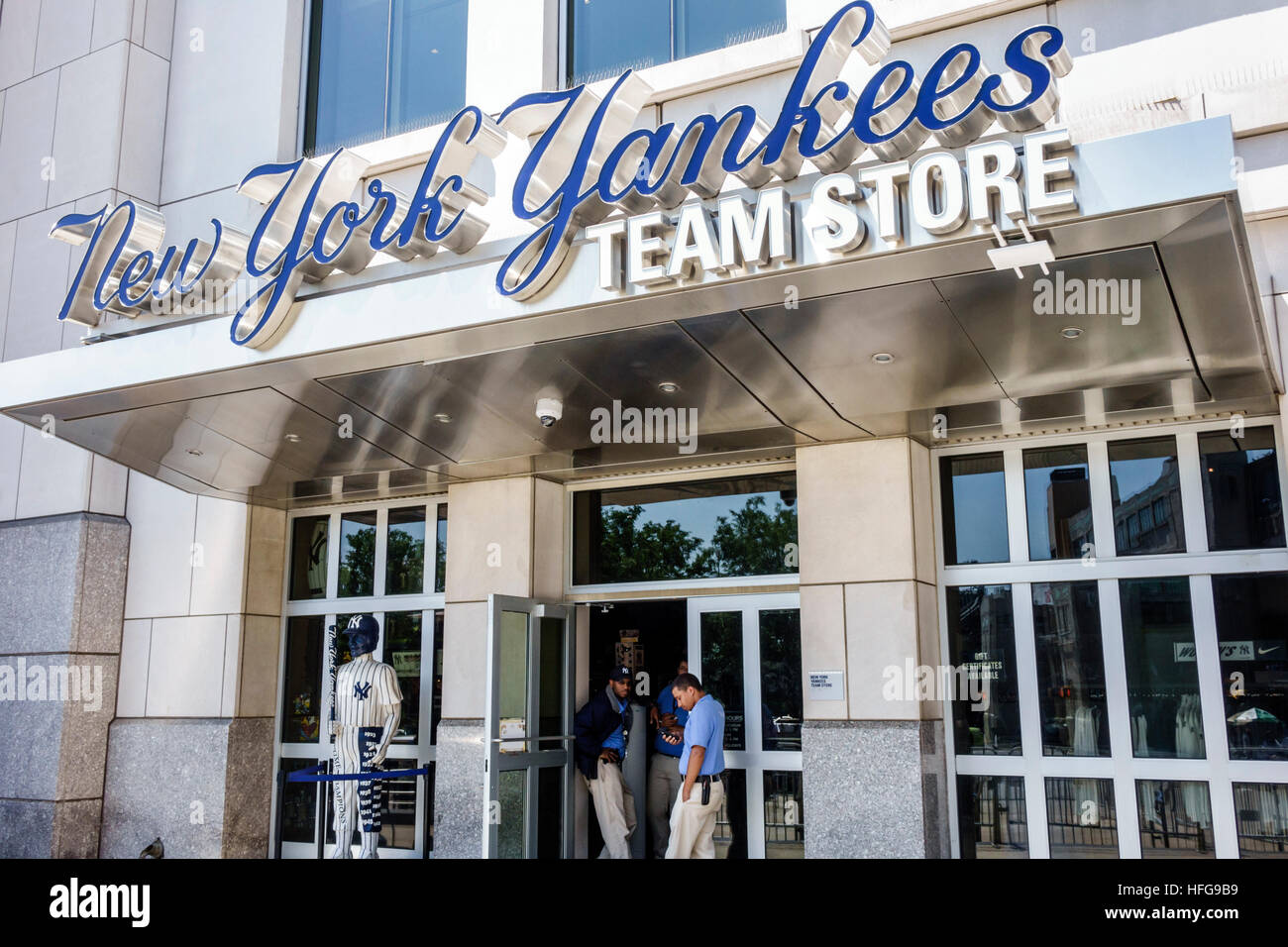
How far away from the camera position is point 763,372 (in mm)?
6512

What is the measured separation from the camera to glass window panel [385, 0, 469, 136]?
977 centimetres

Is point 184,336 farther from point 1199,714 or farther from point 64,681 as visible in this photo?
point 1199,714

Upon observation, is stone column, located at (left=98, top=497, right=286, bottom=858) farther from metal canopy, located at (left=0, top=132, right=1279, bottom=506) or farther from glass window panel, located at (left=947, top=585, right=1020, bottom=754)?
glass window panel, located at (left=947, top=585, right=1020, bottom=754)

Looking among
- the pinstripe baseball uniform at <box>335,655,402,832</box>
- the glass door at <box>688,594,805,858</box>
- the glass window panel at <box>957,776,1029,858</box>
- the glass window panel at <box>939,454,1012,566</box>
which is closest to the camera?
the glass window panel at <box>957,776,1029,858</box>

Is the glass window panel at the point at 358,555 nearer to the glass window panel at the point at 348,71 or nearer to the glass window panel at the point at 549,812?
the glass window panel at the point at 549,812

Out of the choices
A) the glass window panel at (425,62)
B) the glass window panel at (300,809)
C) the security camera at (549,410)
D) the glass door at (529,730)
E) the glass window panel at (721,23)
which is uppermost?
the glass window panel at (425,62)

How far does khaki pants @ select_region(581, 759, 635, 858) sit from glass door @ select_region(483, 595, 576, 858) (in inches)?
11.0

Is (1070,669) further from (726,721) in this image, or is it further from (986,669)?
(726,721)

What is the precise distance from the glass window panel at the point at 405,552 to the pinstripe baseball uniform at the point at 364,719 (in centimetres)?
142

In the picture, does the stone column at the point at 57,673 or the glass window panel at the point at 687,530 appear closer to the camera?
the glass window panel at the point at 687,530

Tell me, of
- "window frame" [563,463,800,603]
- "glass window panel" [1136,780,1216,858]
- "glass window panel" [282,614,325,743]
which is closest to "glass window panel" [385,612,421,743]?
"glass window panel" [282,614,325,743]

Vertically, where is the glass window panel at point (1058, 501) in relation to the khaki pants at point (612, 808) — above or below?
above

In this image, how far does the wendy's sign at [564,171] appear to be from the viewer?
Answer: 5.10m

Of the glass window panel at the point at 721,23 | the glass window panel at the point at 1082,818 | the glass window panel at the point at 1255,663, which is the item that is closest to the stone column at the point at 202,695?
the glass window panel at the point at 721,23
